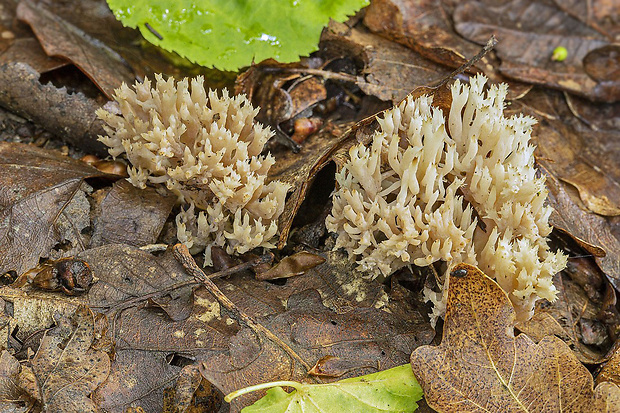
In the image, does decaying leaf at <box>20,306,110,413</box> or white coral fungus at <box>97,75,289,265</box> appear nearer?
decaying leaf at <box>20,306,110,413</box>

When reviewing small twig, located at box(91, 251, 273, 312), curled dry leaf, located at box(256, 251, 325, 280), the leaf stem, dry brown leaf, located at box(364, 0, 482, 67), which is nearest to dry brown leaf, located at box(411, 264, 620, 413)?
the leaf stem

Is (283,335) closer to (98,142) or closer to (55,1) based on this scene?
(98,142)

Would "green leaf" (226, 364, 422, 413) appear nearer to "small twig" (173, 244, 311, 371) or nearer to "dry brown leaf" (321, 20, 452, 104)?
"small twig" (173, 244, 311, 371)

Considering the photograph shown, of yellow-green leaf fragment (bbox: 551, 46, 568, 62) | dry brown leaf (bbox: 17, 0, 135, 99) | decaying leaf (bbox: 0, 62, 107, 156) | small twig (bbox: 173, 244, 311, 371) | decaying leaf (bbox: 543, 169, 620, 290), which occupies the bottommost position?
small twig (bbox: 173, 244, 311, 371)

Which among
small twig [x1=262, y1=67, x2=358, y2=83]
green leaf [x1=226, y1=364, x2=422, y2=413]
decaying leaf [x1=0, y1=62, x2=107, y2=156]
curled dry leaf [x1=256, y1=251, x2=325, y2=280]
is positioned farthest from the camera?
small twig [x1=262, y1=67, x2=358, y2=83]

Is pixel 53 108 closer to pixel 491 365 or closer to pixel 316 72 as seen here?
pixel 316 72

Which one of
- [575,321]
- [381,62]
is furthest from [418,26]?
[575,321]
